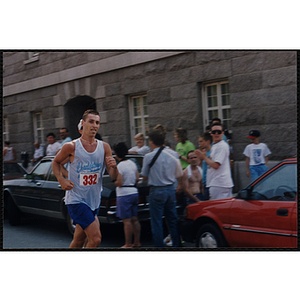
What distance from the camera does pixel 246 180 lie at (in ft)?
17.0

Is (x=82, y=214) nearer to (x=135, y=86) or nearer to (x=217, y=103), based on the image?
(x=135, y=86)

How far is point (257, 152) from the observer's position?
542 cm

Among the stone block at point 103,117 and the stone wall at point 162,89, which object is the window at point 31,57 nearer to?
the stone wall at point 162,89

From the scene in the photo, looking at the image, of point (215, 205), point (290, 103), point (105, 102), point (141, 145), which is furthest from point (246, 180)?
point (105, 102)

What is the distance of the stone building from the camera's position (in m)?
5.30

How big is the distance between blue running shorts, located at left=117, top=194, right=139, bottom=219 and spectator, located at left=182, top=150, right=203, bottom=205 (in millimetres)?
718

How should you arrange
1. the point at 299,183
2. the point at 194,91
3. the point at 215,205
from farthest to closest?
the point at 194,91, the point at 215,205, the point at 299,183

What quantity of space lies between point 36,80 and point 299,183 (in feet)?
14.4

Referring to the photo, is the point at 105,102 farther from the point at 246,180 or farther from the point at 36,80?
the point at 246,180

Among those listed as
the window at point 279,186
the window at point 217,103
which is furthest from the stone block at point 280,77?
the window at point 279,186

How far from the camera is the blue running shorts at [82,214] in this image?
5.19 m

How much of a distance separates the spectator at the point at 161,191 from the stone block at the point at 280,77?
1666 millimetres

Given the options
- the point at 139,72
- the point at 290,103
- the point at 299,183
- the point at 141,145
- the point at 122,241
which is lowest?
the point at 122,241

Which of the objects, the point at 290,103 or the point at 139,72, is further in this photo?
the point at 139,72
